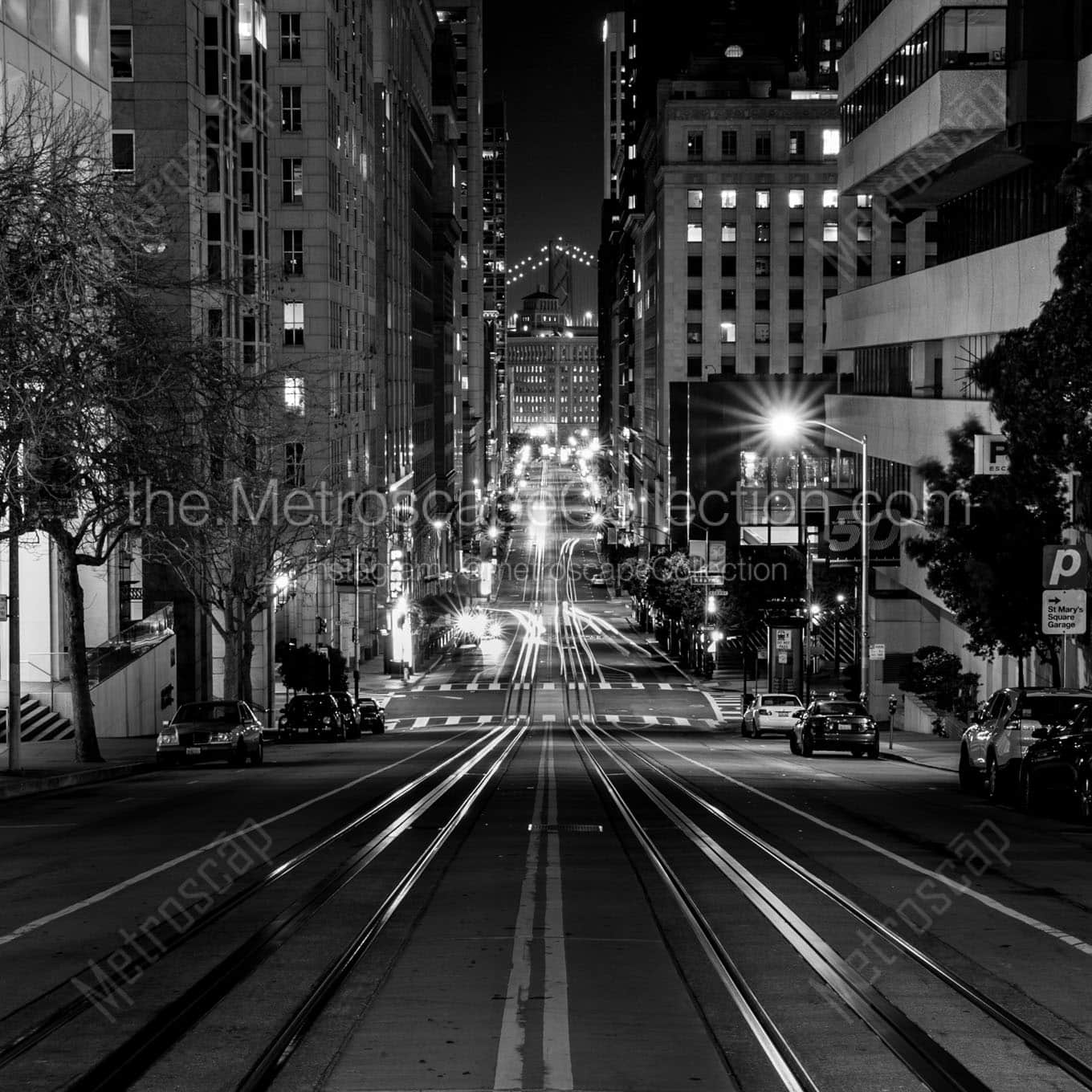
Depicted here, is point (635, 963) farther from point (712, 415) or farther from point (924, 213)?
point (712, 415)

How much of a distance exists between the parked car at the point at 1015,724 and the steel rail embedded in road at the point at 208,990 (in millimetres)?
10800

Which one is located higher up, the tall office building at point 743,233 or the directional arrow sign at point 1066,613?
the tall office building at point 743,233

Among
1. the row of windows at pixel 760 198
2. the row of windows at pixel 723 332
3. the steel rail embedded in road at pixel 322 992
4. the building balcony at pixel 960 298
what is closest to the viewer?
the steel rail embedded in road at pixel 322 992

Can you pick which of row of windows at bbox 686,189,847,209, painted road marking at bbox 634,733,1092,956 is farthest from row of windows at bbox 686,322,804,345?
painted road marking at bbox 634,733,1092,956

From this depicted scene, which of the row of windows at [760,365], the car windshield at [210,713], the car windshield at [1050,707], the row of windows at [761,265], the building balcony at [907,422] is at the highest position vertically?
the row of windows at [761,265]

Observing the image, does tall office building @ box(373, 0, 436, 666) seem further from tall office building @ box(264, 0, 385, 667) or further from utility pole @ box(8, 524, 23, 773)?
utility pole @ box(8, 524, 23, 773)

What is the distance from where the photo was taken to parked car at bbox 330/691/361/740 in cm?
5191

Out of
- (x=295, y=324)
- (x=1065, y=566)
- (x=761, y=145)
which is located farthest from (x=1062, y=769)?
(x=761, y=145)

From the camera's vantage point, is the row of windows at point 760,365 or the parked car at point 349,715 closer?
the parked car at point 349,715

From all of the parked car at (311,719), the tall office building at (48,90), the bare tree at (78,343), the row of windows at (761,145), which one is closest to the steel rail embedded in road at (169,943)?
the bare tree at (78,343)

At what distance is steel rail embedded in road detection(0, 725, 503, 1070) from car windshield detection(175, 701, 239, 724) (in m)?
15.1

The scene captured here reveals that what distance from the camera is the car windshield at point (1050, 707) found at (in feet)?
76.7

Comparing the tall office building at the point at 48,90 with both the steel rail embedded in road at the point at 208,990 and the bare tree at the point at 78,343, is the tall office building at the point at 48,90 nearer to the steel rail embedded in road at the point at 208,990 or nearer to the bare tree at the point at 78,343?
the bare tree at the point at 78,343

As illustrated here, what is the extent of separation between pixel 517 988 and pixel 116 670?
4022cm
